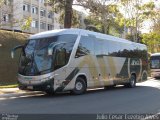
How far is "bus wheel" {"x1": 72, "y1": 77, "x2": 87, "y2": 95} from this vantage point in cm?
1947

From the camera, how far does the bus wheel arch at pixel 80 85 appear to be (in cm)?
1948

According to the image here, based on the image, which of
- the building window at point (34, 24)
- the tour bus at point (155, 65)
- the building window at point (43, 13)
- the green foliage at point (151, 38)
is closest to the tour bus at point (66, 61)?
the tour bus at point (155, 65)

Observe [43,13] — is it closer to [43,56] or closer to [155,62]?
[155,62]

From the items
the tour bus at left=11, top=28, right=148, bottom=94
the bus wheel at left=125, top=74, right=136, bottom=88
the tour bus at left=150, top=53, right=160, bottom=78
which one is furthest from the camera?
the tour bus at left=150, top=53, right=160, bottom=78

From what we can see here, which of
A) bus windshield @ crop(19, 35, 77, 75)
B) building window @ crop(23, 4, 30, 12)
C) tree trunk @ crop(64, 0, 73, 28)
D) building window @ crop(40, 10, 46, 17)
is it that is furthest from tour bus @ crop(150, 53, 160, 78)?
building window @ crop(40, 10, 46, 17)

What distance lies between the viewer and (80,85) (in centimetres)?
1978

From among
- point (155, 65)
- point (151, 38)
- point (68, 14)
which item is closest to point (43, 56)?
point (68, 14)

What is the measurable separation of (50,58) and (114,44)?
724 cm

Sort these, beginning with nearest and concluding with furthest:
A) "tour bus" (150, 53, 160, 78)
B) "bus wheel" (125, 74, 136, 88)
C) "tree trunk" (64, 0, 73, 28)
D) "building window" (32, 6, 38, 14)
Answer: "bus wheel" (125, 74, 136, 88), "tree trunk" (64, 0, 73, 28), "tour bus" (150, 53, 160, 78), "building window" (32, 6, 38, 14)

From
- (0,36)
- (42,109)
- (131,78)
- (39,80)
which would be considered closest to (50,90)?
(39,80)

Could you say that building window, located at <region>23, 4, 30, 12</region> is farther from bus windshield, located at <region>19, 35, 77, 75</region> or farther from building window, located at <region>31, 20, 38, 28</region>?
bus windshield, located at <region>19, 35, 77, 75</region>

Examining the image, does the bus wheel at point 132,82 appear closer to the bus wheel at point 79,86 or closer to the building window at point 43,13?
the bus wheel at point 79,86

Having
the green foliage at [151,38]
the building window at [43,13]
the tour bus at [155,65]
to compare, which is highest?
the building window at [43,13]

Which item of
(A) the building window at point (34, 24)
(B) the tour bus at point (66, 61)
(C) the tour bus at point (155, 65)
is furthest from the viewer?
(A) the building window at point (34, 24)
